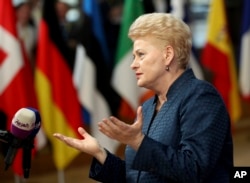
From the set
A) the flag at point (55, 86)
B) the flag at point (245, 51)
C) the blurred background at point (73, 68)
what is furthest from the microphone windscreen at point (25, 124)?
the flag at point (245, 51)

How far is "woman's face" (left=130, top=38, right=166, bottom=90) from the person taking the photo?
1.81 m

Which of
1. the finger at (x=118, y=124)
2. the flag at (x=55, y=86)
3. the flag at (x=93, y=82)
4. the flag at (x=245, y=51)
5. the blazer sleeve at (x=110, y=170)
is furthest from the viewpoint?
the flag at (x=245, y=51)

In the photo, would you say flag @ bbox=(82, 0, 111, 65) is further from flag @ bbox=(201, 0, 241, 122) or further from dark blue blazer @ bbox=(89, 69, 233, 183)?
dark blue blazer @ bbox=(89, 69, 233, 183)

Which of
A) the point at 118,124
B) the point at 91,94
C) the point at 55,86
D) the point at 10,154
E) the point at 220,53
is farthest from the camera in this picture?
the point at 220,53

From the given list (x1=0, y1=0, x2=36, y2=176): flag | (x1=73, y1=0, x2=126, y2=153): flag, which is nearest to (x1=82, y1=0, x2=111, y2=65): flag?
(x1=73, y1=0, x2=126, y2=153): flag

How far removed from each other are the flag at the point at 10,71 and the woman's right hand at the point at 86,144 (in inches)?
91.9

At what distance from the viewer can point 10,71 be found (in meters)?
4.20

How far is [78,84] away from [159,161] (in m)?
3.26

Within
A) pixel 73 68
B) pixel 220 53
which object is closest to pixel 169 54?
pixel 73 68

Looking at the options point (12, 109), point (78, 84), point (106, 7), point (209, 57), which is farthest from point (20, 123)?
point (106, 7)

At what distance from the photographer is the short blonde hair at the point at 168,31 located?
1.78 m

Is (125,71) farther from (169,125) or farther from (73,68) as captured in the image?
(169,125)

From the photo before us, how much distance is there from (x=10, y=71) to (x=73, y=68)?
0.92m

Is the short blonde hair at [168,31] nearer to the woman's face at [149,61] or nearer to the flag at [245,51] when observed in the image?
the woman's face at [149,61]
